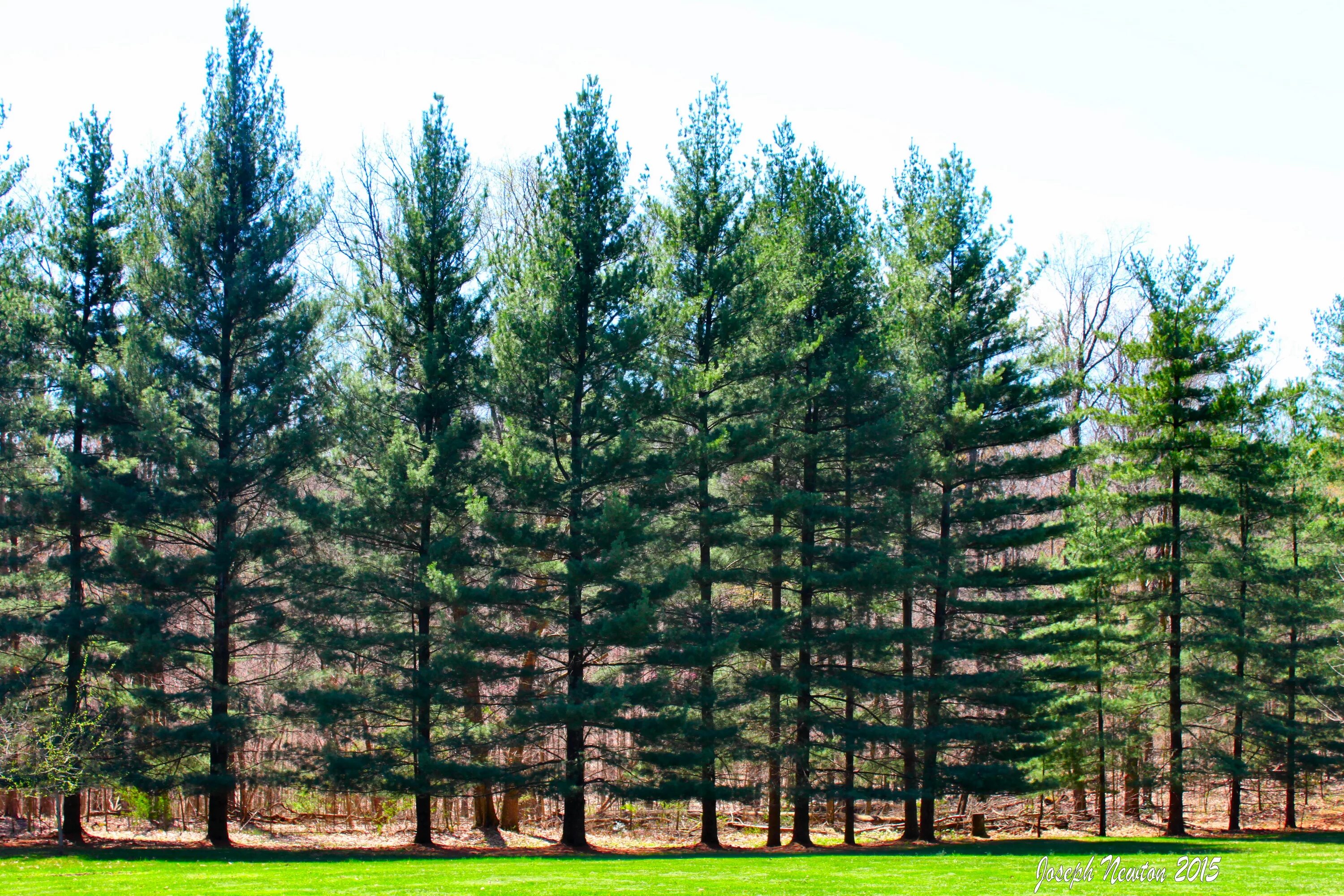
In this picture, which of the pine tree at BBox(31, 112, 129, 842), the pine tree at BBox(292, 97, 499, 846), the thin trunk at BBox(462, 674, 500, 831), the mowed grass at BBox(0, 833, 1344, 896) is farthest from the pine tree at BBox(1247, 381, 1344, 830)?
the pine tree at BBox(31, 112, 129, 842)

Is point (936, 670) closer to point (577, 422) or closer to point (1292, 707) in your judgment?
point (577, 422)

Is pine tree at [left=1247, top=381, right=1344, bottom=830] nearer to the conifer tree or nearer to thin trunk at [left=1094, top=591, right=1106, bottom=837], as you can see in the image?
thin trunk at [left=1094, top=591, right=1106, bottom=837]

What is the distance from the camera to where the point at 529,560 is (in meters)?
19.6

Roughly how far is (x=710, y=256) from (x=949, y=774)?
11020mm

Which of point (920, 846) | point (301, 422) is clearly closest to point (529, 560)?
point (301, 422)

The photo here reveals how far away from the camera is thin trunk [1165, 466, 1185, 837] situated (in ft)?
76.9

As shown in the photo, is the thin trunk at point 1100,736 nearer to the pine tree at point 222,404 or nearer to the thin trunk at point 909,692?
the thin trunk at point 909,692

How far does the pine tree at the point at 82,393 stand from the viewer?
1914 cm

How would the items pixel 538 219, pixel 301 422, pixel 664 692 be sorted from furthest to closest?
pixel 538 219 → pixel 301 422 → pixel 664 692

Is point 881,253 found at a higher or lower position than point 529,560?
higher

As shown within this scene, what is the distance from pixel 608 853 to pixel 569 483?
6.49 m

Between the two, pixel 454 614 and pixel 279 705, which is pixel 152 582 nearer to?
pixel 279 705
